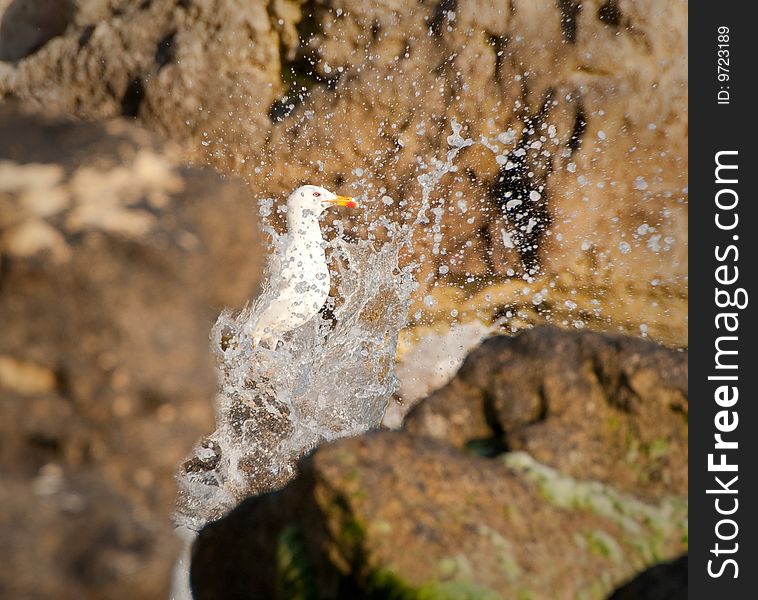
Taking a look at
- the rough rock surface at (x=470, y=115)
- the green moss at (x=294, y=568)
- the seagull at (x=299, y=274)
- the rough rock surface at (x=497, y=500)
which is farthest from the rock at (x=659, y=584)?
the seagull at (x=299, y=274)

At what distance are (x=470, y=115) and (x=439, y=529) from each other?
116 inches

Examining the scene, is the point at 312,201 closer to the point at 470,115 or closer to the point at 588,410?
the point at 470,115

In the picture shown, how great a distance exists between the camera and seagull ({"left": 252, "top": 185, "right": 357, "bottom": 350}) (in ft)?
14.4

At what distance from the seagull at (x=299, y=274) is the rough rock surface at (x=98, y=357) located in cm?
264

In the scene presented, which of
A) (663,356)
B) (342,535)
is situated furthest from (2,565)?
(663,356)

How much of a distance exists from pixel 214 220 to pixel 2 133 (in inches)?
17.6

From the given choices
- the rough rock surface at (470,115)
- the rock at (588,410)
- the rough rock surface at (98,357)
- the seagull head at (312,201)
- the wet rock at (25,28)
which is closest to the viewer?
the rough rock surface at (98,357)

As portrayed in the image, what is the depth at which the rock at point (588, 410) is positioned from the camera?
2125 mm

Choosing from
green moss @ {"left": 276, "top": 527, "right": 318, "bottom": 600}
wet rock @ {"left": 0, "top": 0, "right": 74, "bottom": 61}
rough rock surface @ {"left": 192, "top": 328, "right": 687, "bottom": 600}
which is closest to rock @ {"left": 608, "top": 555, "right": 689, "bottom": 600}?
rough rock surface @ {"left": 192, "top": 328, "right": 687, "bottom": 600}

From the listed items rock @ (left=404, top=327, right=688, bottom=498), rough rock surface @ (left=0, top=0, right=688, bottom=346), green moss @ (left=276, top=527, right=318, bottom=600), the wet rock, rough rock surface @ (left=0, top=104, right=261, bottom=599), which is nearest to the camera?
rough rock surface @ (left=0, top=104, right=261, bottom=599)

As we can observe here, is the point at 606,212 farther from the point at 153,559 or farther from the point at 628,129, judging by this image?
the point at 153,559

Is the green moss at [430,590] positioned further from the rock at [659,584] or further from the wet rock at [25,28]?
the wet rock at [25,28]

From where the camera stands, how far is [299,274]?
4.45 meters

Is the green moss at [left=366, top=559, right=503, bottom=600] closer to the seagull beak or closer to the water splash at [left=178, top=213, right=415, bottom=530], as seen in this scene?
the water splash at [left=178, top=213, right=415, bottom=530]
